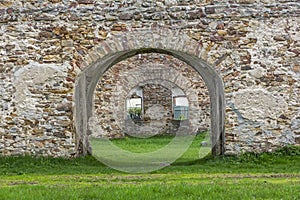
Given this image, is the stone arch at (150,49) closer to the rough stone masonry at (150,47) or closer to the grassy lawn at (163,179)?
the rough stone masonry at (150,47)

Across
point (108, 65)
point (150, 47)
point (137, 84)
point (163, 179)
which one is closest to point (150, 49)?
point (150, 47)

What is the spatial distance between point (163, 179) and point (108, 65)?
177 inches

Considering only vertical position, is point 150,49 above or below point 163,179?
above

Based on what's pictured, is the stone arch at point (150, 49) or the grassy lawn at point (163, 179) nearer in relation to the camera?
the grassy lawn at point (163, 179)

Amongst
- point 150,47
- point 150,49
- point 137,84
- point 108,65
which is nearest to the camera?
point 150,47

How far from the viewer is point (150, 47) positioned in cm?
887

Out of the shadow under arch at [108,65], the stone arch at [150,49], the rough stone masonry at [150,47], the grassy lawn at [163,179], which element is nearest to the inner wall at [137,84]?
the shadow under arch at [108,65]

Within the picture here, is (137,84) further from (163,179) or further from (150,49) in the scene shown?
(163,179)

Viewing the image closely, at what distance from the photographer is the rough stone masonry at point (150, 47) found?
8.78 metres

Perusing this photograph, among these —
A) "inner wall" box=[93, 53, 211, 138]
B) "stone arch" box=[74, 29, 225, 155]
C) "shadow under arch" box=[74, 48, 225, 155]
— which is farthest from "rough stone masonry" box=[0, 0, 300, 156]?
"inner wall" box=[93, 53, 211, 138]

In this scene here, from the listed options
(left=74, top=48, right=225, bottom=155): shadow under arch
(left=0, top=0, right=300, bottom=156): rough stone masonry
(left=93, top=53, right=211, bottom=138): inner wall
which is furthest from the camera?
(left=93, top=53, right=211, bottom=138): inner wall

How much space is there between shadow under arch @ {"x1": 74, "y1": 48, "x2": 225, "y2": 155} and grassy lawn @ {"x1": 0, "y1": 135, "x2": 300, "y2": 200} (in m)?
0.52

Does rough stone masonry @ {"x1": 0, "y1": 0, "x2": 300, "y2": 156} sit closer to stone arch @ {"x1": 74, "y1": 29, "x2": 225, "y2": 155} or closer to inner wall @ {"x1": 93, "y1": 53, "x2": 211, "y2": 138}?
stone arch @ {"x1": 74, "y1": 29, "x2": 225, "y2": 155}

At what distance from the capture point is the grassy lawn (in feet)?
17.5
